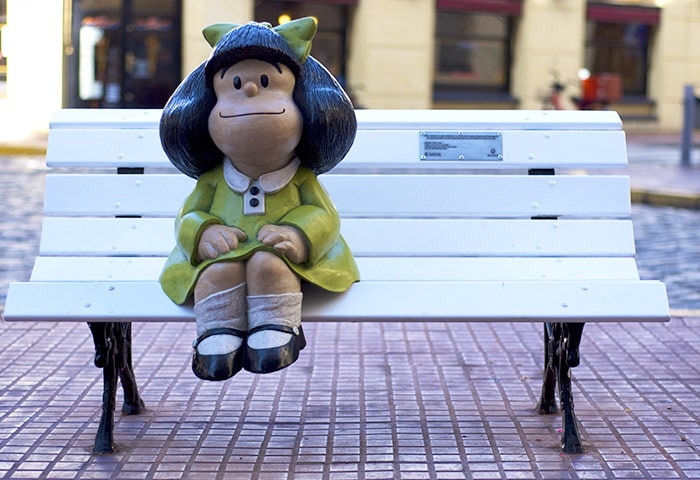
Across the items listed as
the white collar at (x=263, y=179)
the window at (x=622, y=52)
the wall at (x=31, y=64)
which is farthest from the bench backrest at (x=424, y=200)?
the window at (x=622, y=52)

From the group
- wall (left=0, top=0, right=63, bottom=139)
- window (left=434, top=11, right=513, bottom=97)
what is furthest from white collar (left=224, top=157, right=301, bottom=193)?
window (left=434, top=11, right=513, bottom=97)

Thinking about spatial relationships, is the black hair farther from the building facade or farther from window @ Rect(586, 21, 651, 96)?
window @ Rect(586, 21, 651, 96)

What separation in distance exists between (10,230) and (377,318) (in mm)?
6283

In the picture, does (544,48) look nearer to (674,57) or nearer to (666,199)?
(674,57)

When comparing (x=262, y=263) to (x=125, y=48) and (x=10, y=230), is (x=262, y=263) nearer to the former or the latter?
(x=10, y=230)

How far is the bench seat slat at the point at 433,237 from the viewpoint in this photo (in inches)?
162

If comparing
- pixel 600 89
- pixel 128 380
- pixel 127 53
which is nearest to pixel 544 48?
pixel 600 89

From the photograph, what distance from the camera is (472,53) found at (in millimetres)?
24938

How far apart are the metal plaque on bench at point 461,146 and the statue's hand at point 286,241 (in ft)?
3.09

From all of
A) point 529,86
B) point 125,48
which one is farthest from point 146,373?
point 529,86

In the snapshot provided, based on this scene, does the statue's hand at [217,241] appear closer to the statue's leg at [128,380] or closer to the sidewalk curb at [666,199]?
the statue's leg at [128,380]

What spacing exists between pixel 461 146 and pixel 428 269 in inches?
20.9

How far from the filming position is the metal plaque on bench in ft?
13.9

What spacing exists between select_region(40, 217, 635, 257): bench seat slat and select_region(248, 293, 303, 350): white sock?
73cm
